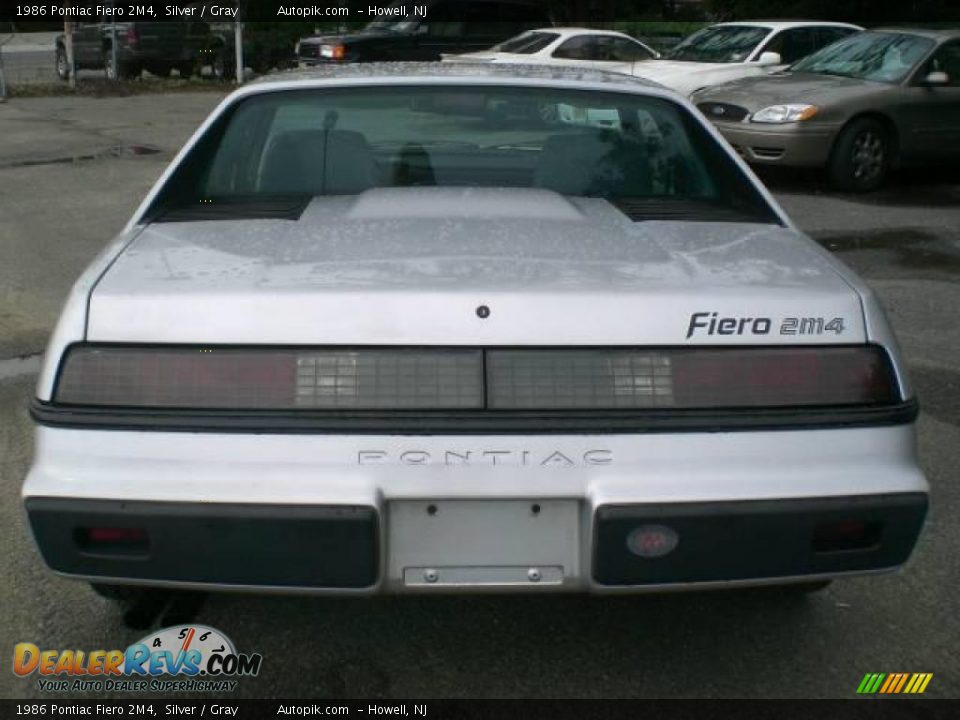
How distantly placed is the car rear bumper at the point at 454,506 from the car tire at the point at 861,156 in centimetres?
836

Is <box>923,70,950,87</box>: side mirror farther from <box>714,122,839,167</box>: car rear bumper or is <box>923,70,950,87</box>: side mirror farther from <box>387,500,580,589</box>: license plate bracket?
<box>387,500,580,589</box>: license plate bracket

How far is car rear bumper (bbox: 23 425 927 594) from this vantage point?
88.7 inches

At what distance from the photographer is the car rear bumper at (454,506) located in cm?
225

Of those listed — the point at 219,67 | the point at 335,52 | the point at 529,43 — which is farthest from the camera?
the point at 219,67

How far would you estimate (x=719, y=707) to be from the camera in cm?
265

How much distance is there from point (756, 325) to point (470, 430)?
654 millimetres

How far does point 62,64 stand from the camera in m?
22.1

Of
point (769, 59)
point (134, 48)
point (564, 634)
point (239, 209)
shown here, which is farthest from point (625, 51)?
point (564, 634)

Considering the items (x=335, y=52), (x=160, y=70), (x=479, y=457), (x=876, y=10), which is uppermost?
(x=479, y=457)

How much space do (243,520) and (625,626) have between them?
4.02ft

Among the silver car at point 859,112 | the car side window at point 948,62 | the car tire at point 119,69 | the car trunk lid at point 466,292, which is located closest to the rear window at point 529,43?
the silver car at point 859,112

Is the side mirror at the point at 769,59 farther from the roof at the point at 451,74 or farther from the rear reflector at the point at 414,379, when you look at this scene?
Answer: the rear reflector at the point at 414,379

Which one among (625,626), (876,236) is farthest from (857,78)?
(625,626)

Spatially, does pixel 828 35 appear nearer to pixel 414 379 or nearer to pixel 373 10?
pixel 414 379
